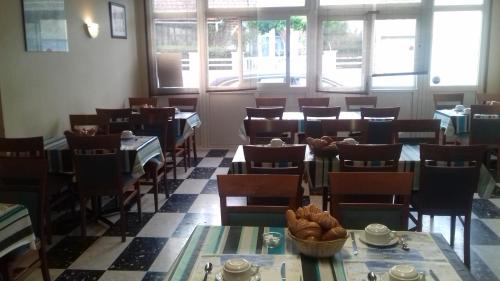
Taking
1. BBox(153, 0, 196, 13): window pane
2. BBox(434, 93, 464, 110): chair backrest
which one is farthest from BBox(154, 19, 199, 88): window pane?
BBox(434, 93, 464, 110): chair backrest

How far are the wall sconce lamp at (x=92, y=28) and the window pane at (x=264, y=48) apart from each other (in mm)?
2152

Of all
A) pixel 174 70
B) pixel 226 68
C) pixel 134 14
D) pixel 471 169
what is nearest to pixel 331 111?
pixel 471 169

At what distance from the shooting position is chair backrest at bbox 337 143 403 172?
2834 millimetres

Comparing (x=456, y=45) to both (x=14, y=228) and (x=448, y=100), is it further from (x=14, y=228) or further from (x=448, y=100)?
(x=14, y=228)

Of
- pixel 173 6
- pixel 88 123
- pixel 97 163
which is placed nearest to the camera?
pixel 97 163

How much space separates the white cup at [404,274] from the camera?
1393 millimetres

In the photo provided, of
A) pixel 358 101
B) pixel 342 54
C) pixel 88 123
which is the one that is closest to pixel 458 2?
pixel 342 54

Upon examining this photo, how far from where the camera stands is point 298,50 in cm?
654

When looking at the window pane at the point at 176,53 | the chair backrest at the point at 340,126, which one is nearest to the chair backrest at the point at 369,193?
the chair backrest at the point at 340,126

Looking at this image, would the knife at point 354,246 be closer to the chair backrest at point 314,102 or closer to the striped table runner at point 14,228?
the striped table runner at point 14,228

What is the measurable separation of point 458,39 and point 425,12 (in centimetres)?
68

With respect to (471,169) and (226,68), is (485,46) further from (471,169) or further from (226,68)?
(471,169)

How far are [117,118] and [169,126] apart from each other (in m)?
0.55

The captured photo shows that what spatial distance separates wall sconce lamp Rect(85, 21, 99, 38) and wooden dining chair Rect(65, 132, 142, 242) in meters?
2.02
